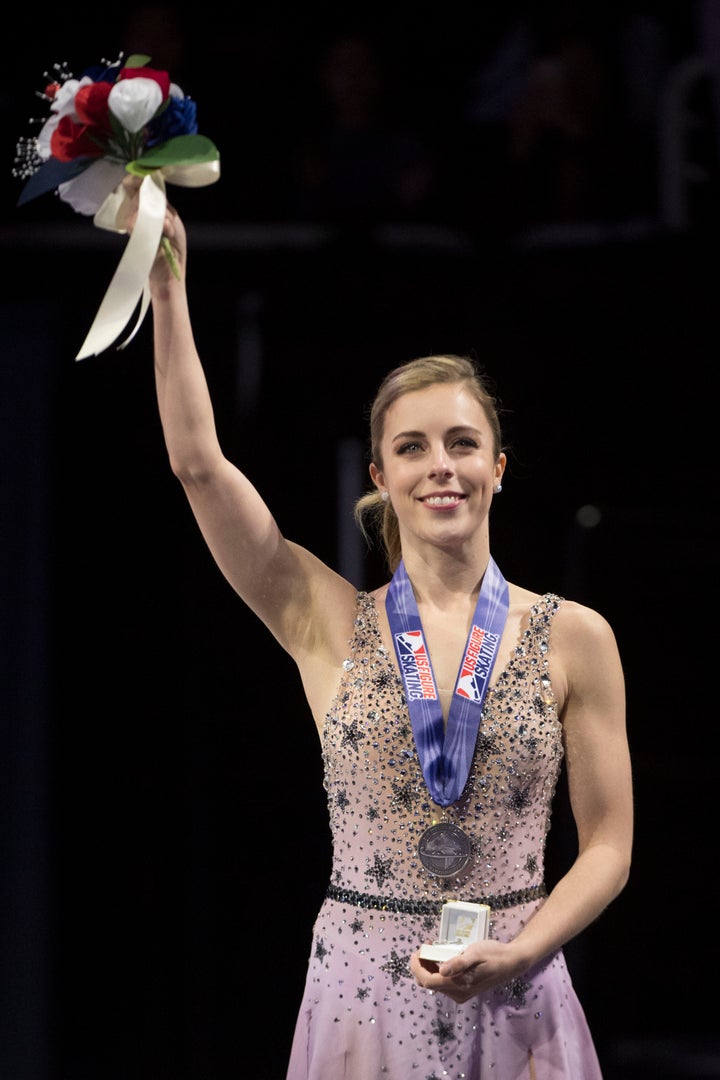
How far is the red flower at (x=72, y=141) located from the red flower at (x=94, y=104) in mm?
13

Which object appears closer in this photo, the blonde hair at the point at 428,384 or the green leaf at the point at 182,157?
the green leaf at the point at 182,157

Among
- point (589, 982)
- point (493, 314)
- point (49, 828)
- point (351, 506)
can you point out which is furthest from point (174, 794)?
point (493, 314)

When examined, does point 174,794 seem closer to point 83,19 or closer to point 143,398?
point 143,398

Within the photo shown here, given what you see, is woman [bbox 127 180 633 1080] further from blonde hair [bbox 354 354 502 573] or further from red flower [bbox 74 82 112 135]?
red flower [bbox 74 82 112 135]

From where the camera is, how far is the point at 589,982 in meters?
3.51

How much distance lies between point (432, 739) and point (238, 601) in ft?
5.09

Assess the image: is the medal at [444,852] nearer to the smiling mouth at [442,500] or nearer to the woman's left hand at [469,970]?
the woman's left hand at [469,970]

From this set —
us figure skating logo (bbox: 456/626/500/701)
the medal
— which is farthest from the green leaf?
the medal

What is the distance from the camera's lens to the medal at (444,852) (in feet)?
6.73

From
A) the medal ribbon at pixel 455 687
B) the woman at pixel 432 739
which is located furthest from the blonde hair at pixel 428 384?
the medal ribbon at pixel 455 687

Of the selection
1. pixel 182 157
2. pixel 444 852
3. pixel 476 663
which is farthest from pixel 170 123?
pixel 444 852

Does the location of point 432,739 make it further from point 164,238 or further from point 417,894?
point 164,238

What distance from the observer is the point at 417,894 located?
2062 mm

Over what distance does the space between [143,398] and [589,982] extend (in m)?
1.93
